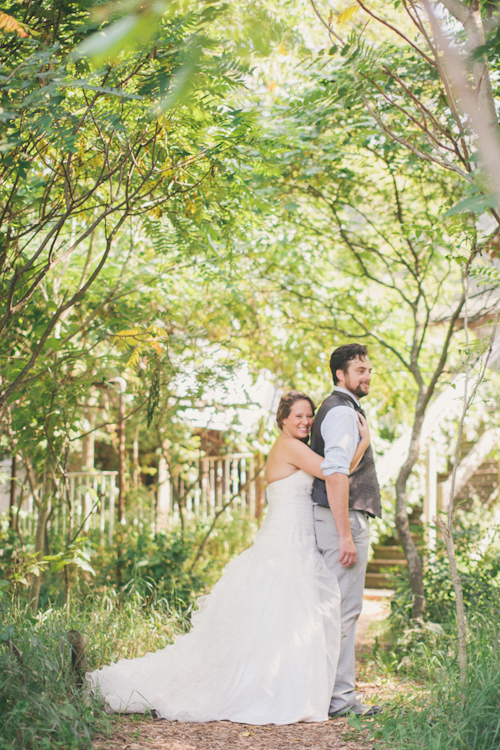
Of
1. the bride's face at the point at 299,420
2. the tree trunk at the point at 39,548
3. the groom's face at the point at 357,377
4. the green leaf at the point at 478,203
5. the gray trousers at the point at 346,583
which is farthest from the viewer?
the tree trunk at the point at 39,548

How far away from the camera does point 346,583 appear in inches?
140

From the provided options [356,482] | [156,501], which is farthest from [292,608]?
[156,501]

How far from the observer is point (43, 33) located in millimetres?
2861

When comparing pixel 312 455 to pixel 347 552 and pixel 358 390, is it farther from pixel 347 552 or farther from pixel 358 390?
pixel 347 552

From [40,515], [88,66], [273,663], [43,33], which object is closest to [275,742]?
[273,663]

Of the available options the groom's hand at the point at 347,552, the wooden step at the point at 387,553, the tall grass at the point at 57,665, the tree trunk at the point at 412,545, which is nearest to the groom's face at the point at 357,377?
the groom's hand at the point at 347,552

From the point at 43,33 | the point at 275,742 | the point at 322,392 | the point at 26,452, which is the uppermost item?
the point at 43,33

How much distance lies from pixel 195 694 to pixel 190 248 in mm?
2790

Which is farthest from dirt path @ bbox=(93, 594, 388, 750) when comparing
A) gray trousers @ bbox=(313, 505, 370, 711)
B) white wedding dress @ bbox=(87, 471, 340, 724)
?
gray trousers @ bbox=(313, 505, 370, 711)

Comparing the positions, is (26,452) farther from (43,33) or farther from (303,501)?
(43,33)

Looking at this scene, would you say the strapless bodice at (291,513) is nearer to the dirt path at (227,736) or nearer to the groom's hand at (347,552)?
the groom's hand at (347,552)

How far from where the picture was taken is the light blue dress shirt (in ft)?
11.4

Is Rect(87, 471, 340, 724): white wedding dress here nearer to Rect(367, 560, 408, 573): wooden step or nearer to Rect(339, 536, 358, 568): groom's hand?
Rect(339, 536, 358, 568): groom's hand

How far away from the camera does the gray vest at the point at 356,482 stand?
3.65 meters
